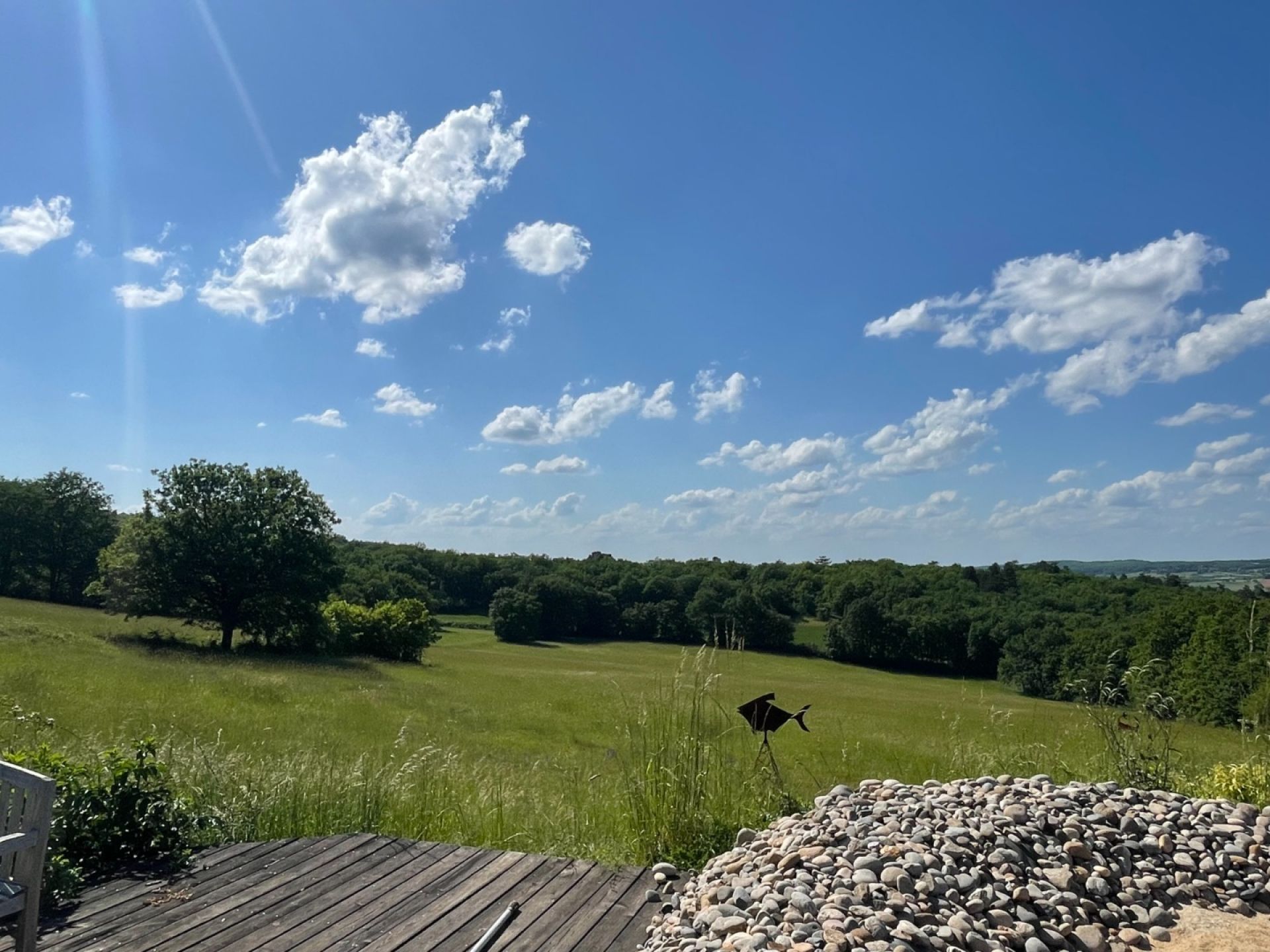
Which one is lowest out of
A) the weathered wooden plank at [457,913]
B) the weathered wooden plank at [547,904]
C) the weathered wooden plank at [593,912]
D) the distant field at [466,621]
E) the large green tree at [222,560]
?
the distant field at [466,621]

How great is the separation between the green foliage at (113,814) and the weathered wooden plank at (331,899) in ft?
2.71

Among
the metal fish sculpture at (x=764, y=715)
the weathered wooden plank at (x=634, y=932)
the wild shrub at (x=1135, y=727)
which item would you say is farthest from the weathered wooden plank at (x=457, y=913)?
the wild shrub at (x=1135, y=727)

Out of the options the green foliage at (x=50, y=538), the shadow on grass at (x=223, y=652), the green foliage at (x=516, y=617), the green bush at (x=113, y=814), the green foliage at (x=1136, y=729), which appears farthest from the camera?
the green foliage at (x=516, y=617)

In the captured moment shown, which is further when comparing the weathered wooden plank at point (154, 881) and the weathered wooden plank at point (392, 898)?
the weathered wooden plank at point (154, 881)

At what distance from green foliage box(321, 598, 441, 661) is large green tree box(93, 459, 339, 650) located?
323 centimetres

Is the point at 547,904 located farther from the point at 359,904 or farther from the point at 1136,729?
the point at 1136,729

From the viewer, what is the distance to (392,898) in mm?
3371

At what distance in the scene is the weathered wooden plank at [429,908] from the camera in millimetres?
2969

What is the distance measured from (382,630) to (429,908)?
33134 millimetres

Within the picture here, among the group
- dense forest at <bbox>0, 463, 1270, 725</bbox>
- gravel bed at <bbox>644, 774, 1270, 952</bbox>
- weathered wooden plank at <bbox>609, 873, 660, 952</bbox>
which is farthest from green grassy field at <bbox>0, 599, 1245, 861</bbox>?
dense forest at <bbox>0, 463, 1270, 725</bbox>

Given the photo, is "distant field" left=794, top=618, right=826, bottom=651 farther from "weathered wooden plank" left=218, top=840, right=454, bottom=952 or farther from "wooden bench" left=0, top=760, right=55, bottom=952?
"wooden bench" left=0, top=760, right=55, bottom=952

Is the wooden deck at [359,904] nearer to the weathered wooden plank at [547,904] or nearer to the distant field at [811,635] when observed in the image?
the weathered wooden plank at [547,904]

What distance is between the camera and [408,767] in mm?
5195

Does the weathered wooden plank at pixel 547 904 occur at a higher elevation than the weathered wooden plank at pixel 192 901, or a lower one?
lower
